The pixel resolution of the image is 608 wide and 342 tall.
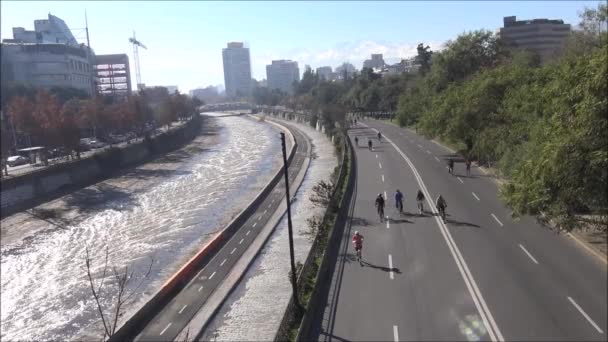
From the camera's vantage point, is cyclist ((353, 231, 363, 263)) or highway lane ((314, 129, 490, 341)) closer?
highway lane ((314, 129, 490, 341))

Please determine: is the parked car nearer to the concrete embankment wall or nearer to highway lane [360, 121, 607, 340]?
the concrete embankment wall

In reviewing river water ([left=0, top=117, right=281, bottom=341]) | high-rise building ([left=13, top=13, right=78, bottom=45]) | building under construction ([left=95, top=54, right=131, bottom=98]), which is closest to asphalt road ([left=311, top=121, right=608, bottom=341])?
river water ([left=0, top=117, right=281, bottom=341])

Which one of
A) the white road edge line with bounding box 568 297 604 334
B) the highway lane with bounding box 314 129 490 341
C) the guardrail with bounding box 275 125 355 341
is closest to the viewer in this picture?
the white road edge line with bounding box 568 297 604 334

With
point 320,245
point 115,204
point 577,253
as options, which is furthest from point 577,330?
point 115,204

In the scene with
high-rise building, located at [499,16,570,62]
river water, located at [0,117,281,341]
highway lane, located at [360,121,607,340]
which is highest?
high-rise building, located at [499,16,570,62]

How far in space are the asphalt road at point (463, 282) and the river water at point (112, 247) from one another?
8.23 meters

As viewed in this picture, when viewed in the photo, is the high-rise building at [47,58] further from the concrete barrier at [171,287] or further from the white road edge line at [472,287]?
the white road edge line at [472,287]

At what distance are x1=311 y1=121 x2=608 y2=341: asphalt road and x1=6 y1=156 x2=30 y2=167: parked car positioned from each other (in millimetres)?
40278

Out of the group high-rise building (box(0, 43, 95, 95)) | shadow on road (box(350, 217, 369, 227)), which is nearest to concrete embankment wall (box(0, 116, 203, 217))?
high-rise building (box(0, 43, 95, 95))

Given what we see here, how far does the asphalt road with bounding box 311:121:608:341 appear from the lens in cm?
1203

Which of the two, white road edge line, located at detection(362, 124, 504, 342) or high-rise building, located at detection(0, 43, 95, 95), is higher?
high-rise building, located at detection(0, 43, 95, 95)

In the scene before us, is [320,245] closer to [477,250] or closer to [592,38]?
[477,250]

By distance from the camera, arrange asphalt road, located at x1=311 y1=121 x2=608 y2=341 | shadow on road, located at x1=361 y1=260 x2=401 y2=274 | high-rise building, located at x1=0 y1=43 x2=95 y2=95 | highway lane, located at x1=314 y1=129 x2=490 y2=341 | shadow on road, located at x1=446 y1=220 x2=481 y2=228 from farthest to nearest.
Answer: high-rise building, located at x1=0 y1=43 x2=95 y2=95, shadow on road, located at x1=446 y1=220 x2=481 y2=228, shadow on road, located at x1=361 y1=260 x2=401 y2=274, highway lane, located at x1=314 y1=129 x2=490 y2=341, asphalt road, located at x1=311 y1=121 x2=608 y2=341

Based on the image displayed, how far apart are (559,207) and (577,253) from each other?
76.9 inches
